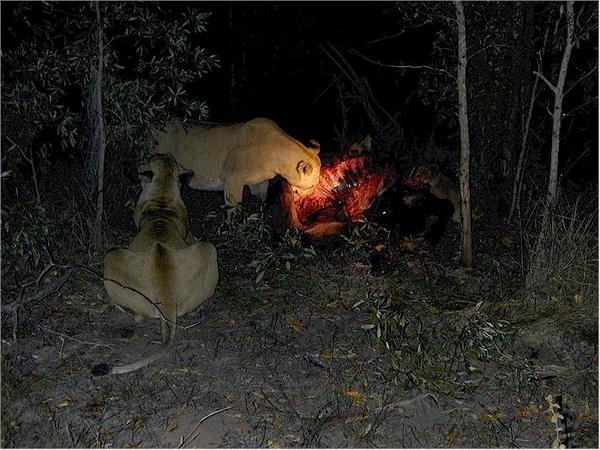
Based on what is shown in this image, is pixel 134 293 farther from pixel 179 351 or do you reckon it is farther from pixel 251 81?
pixel 251 81

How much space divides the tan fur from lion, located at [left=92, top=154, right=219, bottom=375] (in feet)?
9.72

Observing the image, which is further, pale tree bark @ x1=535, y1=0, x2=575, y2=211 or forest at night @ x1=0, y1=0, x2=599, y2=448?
pale tree bark @ x1=535, y1=0, x2=575, y2=211

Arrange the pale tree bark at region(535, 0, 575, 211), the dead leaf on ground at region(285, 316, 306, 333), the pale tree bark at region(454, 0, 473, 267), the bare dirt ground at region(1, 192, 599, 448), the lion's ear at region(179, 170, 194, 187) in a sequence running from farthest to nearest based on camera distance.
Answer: the lion's ear at region(179, 170, 194, 187), the pale tree bark at region(454, 0, 473, 267), the pale tree bark at region(535, 0, 575, 211), the dead leaf on ground at region(285, 316, 306, 333), the bare dirt ground at region(1, 192, 599, 448)

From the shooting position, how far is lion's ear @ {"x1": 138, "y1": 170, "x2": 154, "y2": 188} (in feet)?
22.6

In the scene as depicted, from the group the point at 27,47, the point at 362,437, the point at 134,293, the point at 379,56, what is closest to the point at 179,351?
the point at 134,293

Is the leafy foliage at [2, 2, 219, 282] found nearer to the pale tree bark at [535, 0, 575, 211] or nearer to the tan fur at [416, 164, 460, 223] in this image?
the tan fur at [416, 164, 460, 223]

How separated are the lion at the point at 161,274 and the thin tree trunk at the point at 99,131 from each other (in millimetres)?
801

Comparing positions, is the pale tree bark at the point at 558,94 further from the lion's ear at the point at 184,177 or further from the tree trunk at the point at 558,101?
the lion's ear at the point at 184,177

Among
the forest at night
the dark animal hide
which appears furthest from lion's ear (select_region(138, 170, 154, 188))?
the dark animal hide

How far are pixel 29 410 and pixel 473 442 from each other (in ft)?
9.15

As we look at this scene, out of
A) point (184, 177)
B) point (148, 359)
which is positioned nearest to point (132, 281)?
point (148, 359)

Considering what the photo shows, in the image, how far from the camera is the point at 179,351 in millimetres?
5652

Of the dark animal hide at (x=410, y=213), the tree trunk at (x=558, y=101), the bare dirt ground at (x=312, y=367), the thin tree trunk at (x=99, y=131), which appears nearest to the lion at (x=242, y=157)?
the dark animal hide at (x=410, y=213)

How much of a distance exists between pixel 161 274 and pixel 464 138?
3.04 metres
